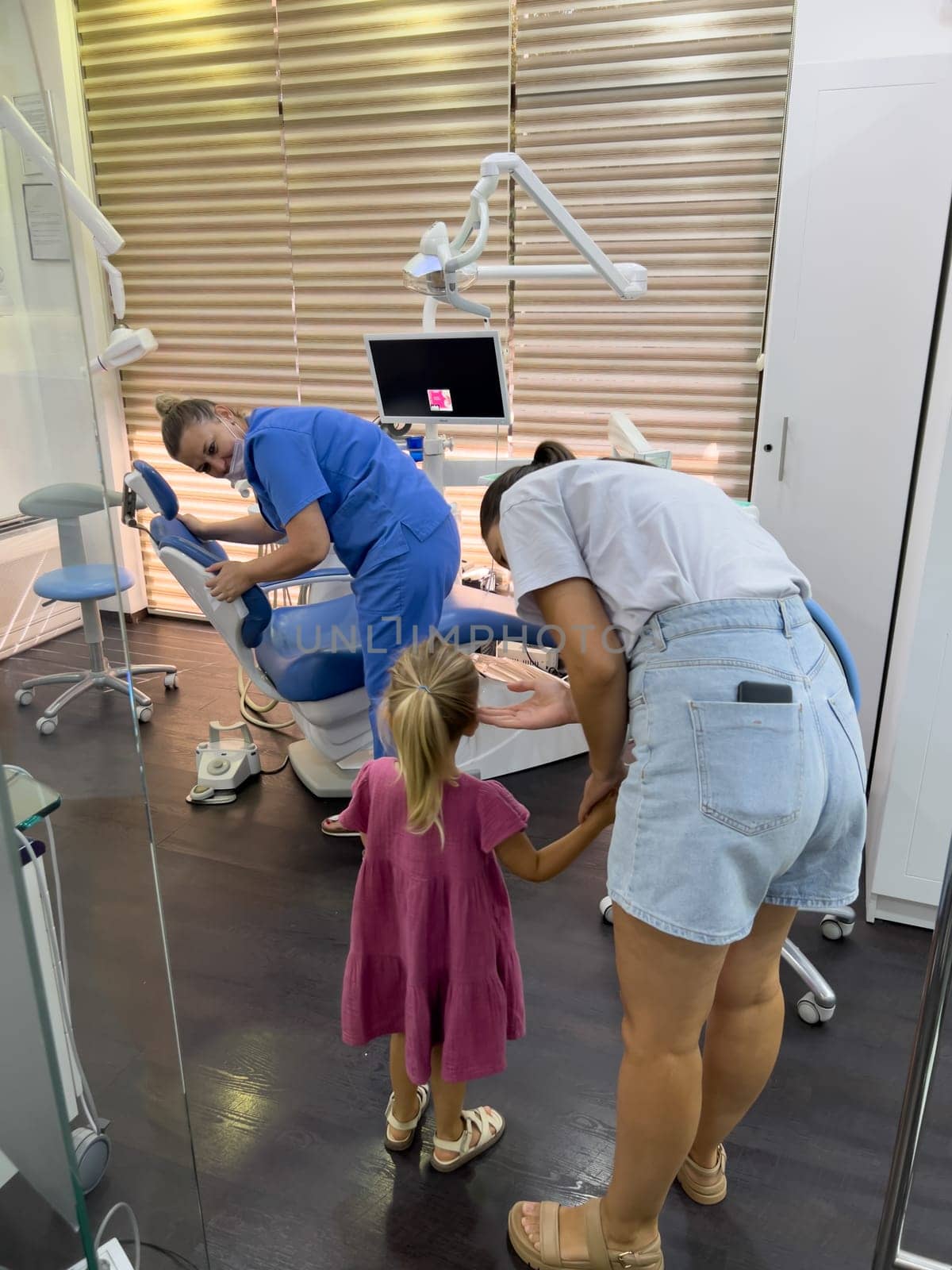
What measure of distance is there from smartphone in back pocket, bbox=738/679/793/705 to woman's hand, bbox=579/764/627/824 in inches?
11.3

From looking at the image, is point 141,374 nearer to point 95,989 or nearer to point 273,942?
point 273,942

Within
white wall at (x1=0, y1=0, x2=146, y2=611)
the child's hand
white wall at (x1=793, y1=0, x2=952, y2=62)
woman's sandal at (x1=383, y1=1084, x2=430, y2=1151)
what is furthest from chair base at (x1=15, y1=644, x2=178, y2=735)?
white wall at (x1=793, y1=0, x2=952, y2=62)

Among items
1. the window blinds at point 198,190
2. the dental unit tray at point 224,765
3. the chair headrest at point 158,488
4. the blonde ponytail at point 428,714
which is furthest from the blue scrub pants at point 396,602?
the window blinds at point 198,190

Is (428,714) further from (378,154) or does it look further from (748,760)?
(378,154)

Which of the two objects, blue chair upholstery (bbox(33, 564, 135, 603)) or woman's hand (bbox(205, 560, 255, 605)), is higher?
blue chair upholstery (bbox(33, 564, 135, 603))

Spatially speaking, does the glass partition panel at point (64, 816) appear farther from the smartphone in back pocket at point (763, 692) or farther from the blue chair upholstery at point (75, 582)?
the smartphone in back pocket at point (763, 692)

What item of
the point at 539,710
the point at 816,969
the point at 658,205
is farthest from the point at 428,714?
the point at 658,205

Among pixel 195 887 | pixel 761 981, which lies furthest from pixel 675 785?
pixel 195 887

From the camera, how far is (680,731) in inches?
46.1

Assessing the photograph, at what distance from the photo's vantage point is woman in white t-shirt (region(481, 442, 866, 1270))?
1.16m

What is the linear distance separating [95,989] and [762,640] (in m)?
0.94

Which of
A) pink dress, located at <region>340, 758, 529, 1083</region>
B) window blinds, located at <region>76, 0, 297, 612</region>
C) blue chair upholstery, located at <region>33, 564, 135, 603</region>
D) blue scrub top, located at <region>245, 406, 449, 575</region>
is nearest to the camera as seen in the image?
blue chair upholstery, located at <region>33, 564, 135, 603</region>

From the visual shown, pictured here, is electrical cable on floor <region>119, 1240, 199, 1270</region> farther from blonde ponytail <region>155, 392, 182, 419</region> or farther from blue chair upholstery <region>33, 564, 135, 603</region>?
blonde ponytail <region>155, 392, 182, 419</region>

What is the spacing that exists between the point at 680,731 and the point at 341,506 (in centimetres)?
140
